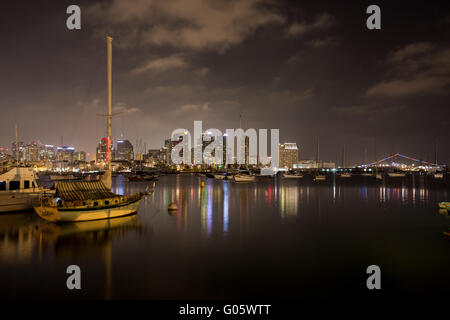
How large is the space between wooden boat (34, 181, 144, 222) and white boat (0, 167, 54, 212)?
743cm

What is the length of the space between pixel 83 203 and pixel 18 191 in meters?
12.3

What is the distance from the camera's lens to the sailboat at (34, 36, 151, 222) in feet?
69.1

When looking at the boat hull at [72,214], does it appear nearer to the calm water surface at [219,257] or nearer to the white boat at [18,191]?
the calm water surface at [219,257]

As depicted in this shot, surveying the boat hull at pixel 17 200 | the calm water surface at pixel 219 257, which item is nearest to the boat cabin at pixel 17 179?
the boat hull at pixel 17 200

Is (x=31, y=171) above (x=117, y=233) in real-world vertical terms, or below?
above

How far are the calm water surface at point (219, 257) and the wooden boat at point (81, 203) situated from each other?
34.2 inches

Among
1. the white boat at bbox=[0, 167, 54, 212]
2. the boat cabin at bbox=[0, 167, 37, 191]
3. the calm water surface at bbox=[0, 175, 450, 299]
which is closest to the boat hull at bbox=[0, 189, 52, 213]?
the white boat at bbox=[0, 167, 54, 212]

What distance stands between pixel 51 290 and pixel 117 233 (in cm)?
868

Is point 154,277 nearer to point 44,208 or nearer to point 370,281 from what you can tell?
point 370,281

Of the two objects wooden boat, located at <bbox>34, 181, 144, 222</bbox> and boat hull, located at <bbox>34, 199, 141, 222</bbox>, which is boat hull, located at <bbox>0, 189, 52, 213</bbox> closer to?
wooden boat, located at <bbox>34, 181, 144, 222</bbox>

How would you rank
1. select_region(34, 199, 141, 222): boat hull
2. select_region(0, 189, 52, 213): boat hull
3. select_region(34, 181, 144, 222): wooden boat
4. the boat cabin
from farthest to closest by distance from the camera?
the boat cabin → select_region(0, 189, 52, 213): boat hull → select_region(34, 181, 144, 222): wooden boat → select_region(34, 199, 141, 222): boat hull

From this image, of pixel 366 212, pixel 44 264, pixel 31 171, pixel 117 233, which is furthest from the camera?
pixel 366 212
